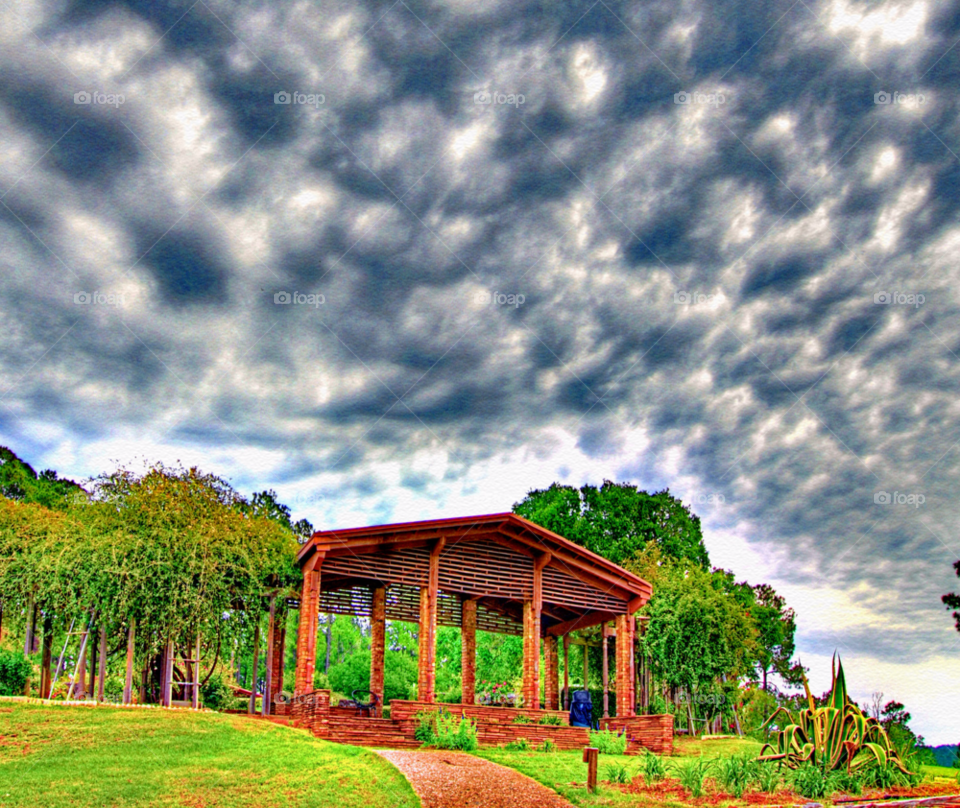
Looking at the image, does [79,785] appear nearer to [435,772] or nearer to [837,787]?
[435,772]

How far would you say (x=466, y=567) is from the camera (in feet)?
89.3

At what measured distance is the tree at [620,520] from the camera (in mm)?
48969

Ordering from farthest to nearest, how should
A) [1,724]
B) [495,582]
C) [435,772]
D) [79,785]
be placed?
1. [495,582]
2. [1,724]
3. [435,772]
4. [79,785]

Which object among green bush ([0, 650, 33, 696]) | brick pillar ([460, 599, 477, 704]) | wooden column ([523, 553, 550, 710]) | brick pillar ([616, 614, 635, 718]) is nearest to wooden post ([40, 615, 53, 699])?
green bush ([0, 650, 33, 696])

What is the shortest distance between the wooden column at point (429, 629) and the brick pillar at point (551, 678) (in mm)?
8333

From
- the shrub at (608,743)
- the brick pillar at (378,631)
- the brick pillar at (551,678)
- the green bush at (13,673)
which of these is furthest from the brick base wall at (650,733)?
the green bush at (13,673)

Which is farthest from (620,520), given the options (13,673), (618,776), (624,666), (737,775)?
(737,775)

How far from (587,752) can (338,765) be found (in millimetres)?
4542

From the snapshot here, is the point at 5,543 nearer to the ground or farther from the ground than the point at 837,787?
farther from the ground

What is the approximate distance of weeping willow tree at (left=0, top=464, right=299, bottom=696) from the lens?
23.7m

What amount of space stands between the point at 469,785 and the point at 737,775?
168 inches

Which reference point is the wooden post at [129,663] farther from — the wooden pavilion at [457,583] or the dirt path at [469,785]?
the dirt path at [469,785]

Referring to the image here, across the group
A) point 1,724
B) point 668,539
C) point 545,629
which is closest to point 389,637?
point 668,539

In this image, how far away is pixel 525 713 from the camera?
24.6 m
